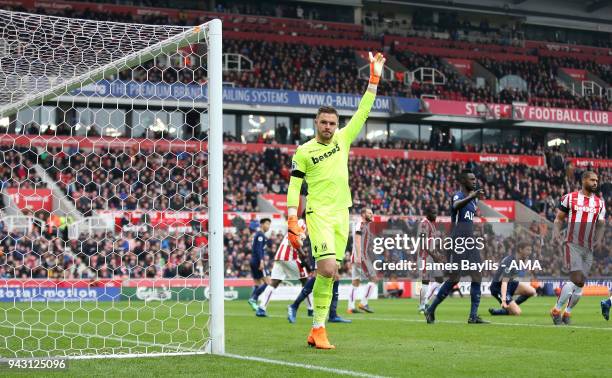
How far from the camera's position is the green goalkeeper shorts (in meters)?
8.39

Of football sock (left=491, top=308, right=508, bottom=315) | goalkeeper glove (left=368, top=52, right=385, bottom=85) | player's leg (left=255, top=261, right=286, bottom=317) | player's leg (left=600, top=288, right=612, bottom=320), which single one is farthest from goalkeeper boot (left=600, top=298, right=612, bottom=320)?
goalkeeper glove (left=368, top=52, right=385, bottom=85)

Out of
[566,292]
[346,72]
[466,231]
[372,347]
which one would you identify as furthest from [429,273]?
[346,72]

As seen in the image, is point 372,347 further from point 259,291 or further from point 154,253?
point 154,253

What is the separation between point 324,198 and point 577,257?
502cm

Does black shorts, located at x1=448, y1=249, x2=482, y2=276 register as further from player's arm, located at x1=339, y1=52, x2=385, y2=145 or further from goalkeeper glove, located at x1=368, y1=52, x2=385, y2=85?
goalkeeper glove, located at x1=368, y1=52, x2=385, y2=85

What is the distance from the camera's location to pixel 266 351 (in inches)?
333

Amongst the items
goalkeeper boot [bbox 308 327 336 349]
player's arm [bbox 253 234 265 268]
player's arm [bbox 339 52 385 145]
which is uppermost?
player's arm [bbox 339 52 385 145]

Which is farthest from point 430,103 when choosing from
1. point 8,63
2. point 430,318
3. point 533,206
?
point 8,63

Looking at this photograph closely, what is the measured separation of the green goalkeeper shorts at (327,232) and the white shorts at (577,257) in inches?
185

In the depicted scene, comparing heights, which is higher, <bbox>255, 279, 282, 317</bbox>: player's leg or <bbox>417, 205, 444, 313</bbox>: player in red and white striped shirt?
<bbox>417, 205, 444, 313</bbox>: player in red and white striped shirt

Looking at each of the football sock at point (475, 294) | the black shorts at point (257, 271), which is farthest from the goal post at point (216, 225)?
the black shorts at point (257, 271)

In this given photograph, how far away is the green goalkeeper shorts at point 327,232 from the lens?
8.39m

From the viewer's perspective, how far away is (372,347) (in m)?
8.77

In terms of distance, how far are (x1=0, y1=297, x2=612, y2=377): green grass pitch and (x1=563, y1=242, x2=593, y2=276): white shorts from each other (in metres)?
0.81
